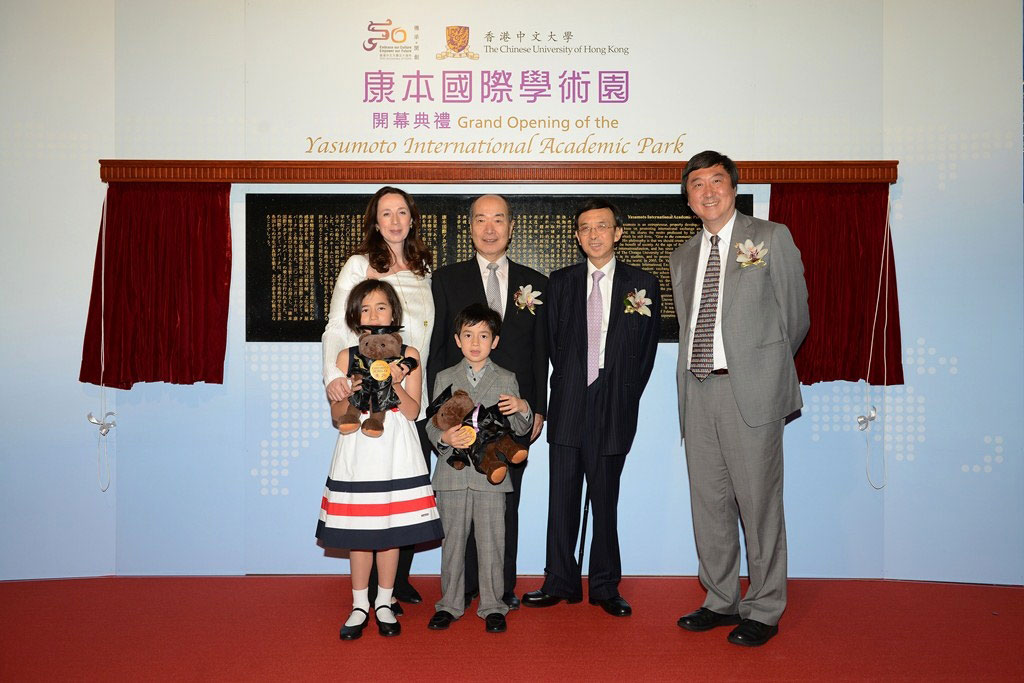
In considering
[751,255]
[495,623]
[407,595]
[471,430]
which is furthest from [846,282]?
[407,595]

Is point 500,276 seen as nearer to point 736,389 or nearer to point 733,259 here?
point 733,259

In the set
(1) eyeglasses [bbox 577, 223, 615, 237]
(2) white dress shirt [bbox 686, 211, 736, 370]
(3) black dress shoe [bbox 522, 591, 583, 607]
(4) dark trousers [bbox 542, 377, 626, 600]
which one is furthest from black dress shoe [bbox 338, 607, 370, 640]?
(1) eyeglasses [bbox 577, 223, 615, 237]

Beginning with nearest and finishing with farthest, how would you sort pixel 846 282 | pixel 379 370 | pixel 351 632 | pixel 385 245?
pixel 379 370, pixel 351 632, pixel 385 245, pixel 846 282

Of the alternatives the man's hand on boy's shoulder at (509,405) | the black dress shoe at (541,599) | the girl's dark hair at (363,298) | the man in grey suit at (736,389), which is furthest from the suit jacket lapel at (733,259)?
the black dress shoe at (541,599)

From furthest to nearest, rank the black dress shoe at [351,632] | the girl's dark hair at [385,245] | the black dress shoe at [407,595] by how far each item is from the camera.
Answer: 1. the black dress shoe at [407,595]
2. the girl's dark hair at [385,245]
3. the black dress shoe at [351,632]

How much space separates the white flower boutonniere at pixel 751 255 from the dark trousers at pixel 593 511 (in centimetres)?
77

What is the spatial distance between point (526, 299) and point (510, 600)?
131cm

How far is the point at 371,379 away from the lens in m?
2.79

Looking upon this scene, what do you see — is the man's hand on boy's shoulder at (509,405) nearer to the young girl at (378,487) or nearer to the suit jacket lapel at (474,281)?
the young girl at (378,487)

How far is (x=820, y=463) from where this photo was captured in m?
3.80

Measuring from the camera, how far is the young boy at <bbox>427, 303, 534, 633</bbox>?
296 centimetres

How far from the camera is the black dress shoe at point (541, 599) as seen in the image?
3256 mm

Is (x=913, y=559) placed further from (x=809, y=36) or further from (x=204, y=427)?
(x=204, y=427)

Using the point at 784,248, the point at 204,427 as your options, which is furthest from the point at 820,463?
the point at 204,427
